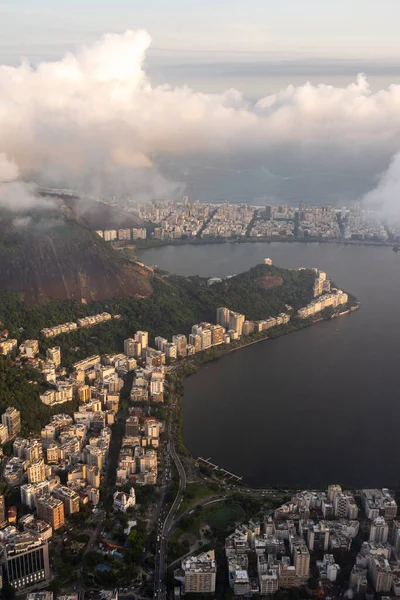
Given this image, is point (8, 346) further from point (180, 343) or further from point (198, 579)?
point (198, 579)

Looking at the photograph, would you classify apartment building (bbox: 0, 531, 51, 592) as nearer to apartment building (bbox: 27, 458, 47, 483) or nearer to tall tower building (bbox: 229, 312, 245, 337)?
apartment building (bbox: 27, 458, 47, 483)

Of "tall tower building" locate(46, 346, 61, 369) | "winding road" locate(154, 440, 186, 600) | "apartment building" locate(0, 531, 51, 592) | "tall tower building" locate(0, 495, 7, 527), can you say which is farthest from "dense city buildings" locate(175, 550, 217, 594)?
"tall tower building" locate(46, 346, 61, 369)

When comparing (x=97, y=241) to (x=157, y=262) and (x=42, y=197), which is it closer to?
(x=42, y=197)

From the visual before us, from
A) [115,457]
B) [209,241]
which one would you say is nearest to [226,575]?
[115,457]

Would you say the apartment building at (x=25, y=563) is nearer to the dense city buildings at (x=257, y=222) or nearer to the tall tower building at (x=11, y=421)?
the tall tower building at (x=11, y=421)

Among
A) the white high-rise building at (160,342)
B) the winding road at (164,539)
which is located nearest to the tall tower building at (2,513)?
the winding road at (164,539)
